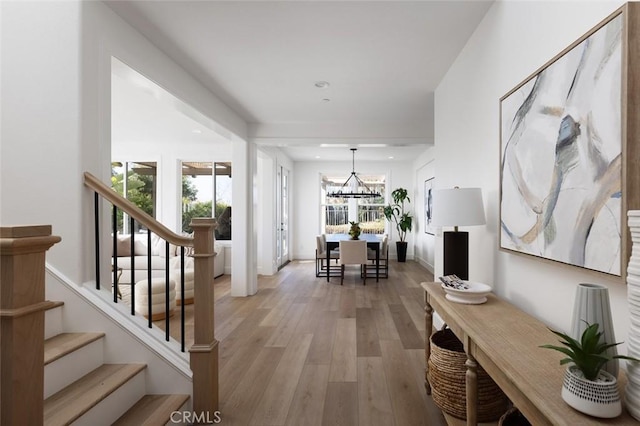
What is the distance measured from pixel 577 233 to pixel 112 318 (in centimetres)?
245

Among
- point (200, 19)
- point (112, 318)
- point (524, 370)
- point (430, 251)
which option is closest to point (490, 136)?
point (524, 370)

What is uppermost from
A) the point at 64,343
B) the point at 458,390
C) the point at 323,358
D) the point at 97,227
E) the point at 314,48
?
the point at 314,48

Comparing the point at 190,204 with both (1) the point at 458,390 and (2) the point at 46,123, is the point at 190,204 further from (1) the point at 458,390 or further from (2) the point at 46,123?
(1) the point at 458,390

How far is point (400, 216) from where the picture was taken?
9.19m

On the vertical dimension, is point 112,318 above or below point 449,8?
below

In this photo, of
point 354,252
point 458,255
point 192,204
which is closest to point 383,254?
point 354,252

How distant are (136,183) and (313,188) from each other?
4.23 meters

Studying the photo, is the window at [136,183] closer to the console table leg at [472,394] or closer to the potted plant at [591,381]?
the console table leg at [472,394]

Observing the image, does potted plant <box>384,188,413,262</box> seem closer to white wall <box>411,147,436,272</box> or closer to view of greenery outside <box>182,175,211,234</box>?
white wall <box>411,147,436,272</box>

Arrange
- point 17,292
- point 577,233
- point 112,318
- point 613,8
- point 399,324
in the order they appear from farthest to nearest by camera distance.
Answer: point 399,324 → point 112,318 → point 577,233 → point 613,8 → point 17,292

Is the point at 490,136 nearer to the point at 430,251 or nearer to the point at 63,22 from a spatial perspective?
the point at 63,22

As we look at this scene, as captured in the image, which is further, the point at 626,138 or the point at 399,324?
the point at 399,324

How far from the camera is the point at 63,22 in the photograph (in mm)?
2094

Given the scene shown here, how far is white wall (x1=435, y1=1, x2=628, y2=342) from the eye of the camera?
1.51 m
